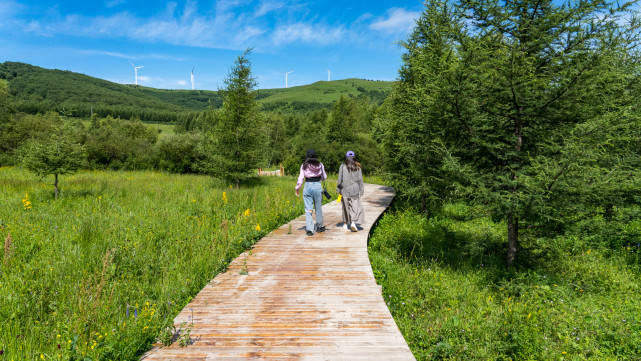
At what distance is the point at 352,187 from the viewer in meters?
7.96

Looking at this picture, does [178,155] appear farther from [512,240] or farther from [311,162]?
[512,240]

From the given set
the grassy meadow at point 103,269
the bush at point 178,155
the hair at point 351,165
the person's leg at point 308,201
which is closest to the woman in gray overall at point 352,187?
the hair at point 351,165

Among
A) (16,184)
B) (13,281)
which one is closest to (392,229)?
(13,281)

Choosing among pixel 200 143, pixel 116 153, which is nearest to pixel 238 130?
pixel 200 143

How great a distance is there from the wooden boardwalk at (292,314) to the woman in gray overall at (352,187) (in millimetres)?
1864

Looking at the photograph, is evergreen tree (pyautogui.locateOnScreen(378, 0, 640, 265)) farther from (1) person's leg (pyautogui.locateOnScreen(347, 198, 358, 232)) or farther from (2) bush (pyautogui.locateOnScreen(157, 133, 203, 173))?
(2) bush (pyautogui.locateOnScreen(157, 133, 203, 173))

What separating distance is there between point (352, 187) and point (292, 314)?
4.61 m

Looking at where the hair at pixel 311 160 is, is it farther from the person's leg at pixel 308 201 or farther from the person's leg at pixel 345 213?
the person's leg at pixel 345 213

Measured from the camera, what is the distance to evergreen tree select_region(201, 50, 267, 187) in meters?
16.7

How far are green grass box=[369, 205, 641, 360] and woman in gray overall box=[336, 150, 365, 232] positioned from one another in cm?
129

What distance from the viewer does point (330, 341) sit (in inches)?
128

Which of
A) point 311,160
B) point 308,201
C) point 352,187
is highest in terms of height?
point 311,160

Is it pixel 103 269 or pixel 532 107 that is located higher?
pixel 532 107

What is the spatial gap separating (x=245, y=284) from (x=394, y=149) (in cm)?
919
